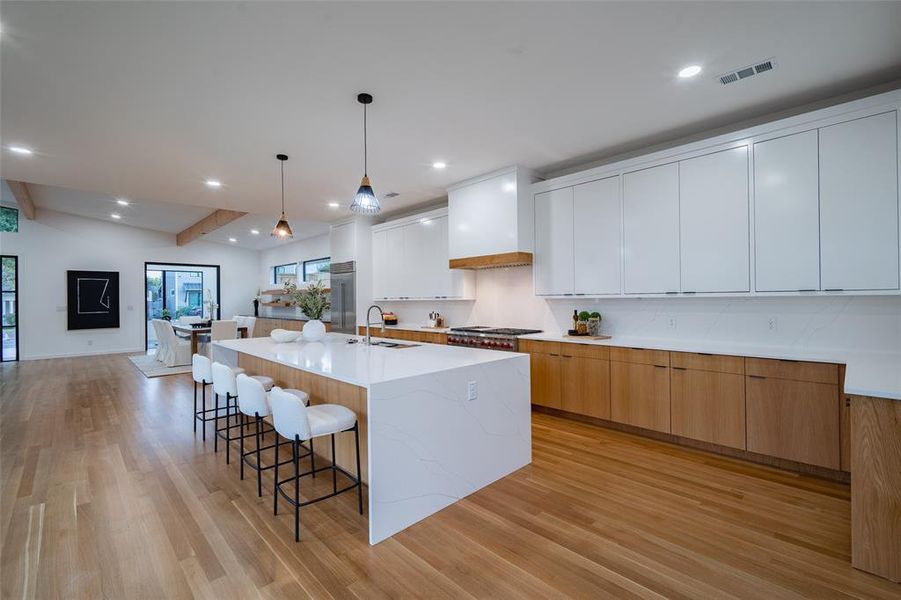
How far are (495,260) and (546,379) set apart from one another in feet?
4.80

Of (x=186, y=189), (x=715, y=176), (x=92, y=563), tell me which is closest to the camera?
(x=92, y=563)

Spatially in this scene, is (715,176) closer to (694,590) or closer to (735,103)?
(735,103)

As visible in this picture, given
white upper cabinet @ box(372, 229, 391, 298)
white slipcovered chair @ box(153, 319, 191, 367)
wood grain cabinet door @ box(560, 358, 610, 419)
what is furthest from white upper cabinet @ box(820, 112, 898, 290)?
white slipcovered chair @ box(153, 319, 191, 367)

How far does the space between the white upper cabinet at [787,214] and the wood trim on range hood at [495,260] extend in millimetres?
2100

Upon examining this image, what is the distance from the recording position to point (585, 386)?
390cm

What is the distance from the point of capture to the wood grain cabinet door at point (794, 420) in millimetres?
2682

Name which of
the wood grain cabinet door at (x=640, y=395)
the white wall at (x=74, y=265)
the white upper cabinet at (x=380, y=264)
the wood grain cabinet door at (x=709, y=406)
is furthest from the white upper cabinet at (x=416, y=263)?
the white wall at (x=74, y=265)

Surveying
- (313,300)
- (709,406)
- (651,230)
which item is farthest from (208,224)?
(709,406)

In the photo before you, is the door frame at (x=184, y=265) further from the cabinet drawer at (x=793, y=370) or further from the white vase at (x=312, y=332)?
the cabinet drawer at (x=793, y=370)

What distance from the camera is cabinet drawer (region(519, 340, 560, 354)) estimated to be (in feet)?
13.6

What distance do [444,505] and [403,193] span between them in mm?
4134

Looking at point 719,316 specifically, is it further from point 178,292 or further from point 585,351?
point 178,292

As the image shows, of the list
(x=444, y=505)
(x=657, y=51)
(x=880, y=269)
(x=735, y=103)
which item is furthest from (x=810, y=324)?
(x=444, y=505)

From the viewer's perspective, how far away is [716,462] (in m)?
3.10
